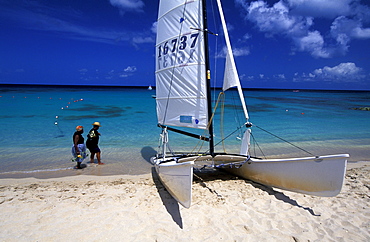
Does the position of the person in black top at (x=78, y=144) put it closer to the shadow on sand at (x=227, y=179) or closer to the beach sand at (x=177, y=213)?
the beach sand at (x=177, y=213)

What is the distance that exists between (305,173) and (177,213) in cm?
277

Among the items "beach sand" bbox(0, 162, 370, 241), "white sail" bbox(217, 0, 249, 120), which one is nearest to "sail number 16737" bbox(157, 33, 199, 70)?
"white sail" bbox(217, 0, 249, 120)

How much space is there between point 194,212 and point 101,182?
3006 millimetres

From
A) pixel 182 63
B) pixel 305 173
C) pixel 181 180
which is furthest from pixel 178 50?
pixel 305 173

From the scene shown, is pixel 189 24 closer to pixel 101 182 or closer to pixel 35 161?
pixel 101 182

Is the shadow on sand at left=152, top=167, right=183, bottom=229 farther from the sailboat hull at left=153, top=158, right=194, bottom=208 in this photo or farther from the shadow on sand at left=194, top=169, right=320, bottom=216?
the shadow on sand at left=194, top=169, right=320, bottom=216

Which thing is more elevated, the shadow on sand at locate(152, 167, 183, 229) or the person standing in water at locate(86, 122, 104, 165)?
the person standing in water at locate(86, 122, 104, 165)

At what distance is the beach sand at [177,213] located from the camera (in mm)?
3846

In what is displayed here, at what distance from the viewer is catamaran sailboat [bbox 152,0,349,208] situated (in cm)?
468

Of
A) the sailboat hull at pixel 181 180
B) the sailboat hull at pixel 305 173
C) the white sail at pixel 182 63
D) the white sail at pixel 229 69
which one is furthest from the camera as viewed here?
the white sail at pixel 182 63

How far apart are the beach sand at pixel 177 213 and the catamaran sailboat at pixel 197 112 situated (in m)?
0.39

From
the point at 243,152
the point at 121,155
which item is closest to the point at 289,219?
the point at 243,152

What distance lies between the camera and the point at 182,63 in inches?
255

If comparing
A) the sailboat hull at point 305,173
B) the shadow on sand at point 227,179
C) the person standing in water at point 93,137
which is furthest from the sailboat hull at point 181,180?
the person standing in water at point 93,137
